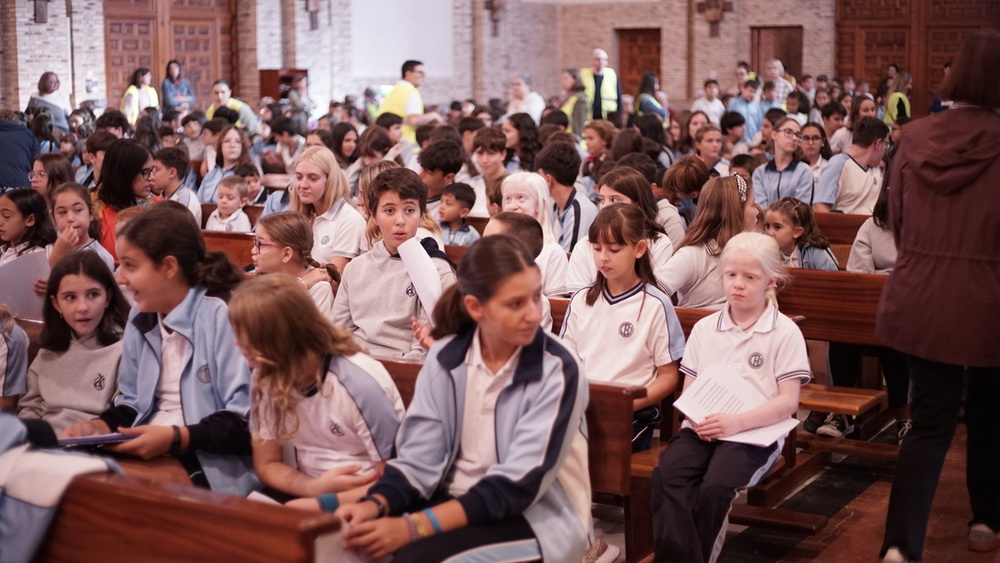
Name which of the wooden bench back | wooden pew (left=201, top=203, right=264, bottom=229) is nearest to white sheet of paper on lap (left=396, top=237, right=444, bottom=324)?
the wooden bench back

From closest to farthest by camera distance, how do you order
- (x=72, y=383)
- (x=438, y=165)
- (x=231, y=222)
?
(x=72, y=383) → (x=438, y=165) → (x=231, y=222)

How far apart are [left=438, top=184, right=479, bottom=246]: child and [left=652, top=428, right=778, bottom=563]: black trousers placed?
3180 millimetres

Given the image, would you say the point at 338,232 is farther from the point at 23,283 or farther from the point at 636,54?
the point at 636,54

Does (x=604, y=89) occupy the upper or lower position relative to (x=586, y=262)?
upper

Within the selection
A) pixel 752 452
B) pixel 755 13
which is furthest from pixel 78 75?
pixel 752 452

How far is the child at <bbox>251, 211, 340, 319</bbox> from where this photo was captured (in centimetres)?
495

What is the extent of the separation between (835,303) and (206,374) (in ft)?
10.4

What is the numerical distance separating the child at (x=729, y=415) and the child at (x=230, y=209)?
4.80 m

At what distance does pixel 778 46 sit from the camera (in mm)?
25828

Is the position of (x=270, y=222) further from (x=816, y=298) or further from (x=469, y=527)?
(x=816, y=298)

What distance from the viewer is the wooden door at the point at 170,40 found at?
19391 millimetres

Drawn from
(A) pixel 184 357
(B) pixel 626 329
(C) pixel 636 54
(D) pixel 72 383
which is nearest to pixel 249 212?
(D) pixel 72 383

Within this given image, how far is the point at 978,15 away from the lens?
23953 millimetres

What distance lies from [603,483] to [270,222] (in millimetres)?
2102
